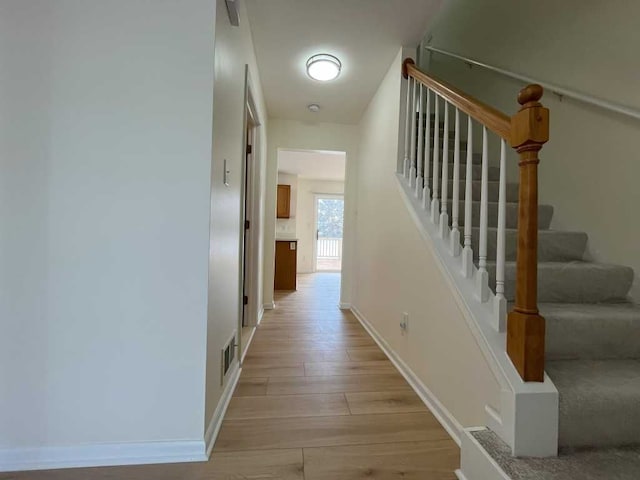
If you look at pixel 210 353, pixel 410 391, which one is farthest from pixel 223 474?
pixel 410 391

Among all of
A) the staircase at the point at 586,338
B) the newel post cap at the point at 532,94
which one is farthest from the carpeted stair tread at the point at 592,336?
the newel post cap at the point at 532,94

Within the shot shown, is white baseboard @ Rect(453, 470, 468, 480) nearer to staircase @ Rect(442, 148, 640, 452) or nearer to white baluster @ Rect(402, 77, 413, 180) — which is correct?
staircase @ Rect(442, 148, 640, 452)

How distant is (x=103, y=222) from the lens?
1134mm

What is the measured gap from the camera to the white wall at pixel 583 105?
4.99ft

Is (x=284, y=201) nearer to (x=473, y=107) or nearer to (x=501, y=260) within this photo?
(x=473, y=107)

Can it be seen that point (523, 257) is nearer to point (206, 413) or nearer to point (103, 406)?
point (206, 413)

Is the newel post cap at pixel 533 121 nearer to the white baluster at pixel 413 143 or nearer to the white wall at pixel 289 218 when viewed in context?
the white baluster at pixel 413 143

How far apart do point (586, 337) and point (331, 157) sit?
14.7 feet

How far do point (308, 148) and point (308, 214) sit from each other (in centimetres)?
387

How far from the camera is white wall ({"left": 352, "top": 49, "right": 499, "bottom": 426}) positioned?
1.26 m

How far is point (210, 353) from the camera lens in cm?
124

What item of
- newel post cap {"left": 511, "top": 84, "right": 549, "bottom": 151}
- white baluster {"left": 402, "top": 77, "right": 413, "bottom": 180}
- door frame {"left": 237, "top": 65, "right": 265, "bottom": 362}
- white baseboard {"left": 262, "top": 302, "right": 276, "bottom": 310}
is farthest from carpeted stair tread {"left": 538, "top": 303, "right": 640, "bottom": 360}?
white baseboard {"left": 262, "top": 302, "right": 276, "bottom": 310}

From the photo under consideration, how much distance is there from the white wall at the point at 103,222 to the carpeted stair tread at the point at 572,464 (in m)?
1.09

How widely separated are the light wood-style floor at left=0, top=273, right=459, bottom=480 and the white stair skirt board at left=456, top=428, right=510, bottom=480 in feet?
0.34
